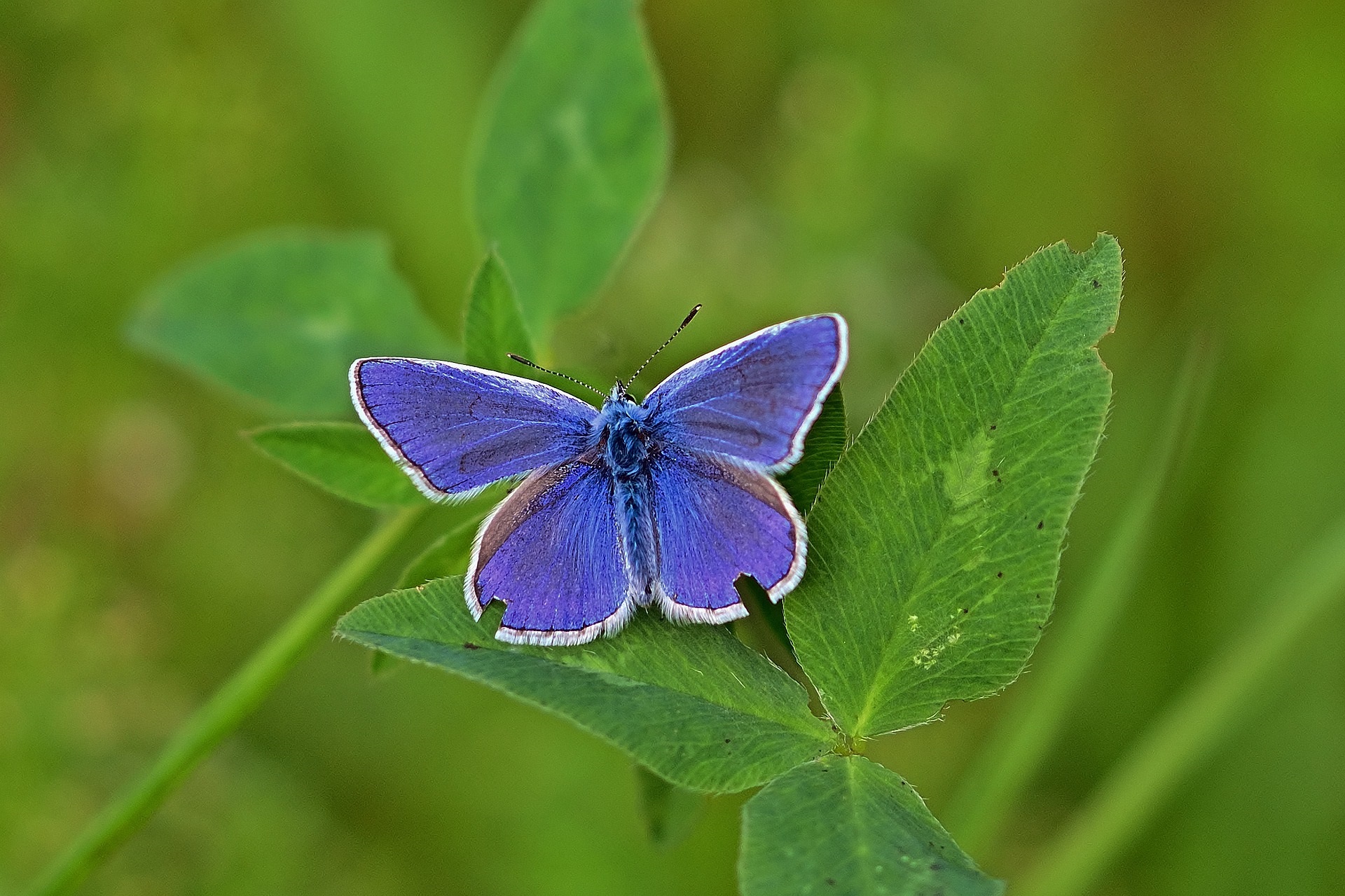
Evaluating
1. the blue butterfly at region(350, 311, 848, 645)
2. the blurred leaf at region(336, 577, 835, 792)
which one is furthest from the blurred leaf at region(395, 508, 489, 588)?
the blurred leaf at region(336, 577, 835, 792)

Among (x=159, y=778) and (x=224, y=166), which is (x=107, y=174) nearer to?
(x=224, y=166)

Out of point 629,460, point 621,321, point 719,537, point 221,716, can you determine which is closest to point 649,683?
point 719,537

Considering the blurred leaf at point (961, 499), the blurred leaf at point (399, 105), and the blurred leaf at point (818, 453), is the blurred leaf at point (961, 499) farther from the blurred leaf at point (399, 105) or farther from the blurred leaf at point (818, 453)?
the blurred leaf at point (399, 105)

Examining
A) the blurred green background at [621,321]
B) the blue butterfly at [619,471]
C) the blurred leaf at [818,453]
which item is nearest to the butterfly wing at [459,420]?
the blue butterfly at [619,471]

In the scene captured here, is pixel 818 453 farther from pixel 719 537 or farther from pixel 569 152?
pixel 569 152

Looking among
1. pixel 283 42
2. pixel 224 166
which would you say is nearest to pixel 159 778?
pixel 224 166

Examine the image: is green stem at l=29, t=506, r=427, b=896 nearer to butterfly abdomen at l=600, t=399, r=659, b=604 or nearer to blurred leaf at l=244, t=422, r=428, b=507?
blurred leaf at l=244, t=422, r=428, b=507
